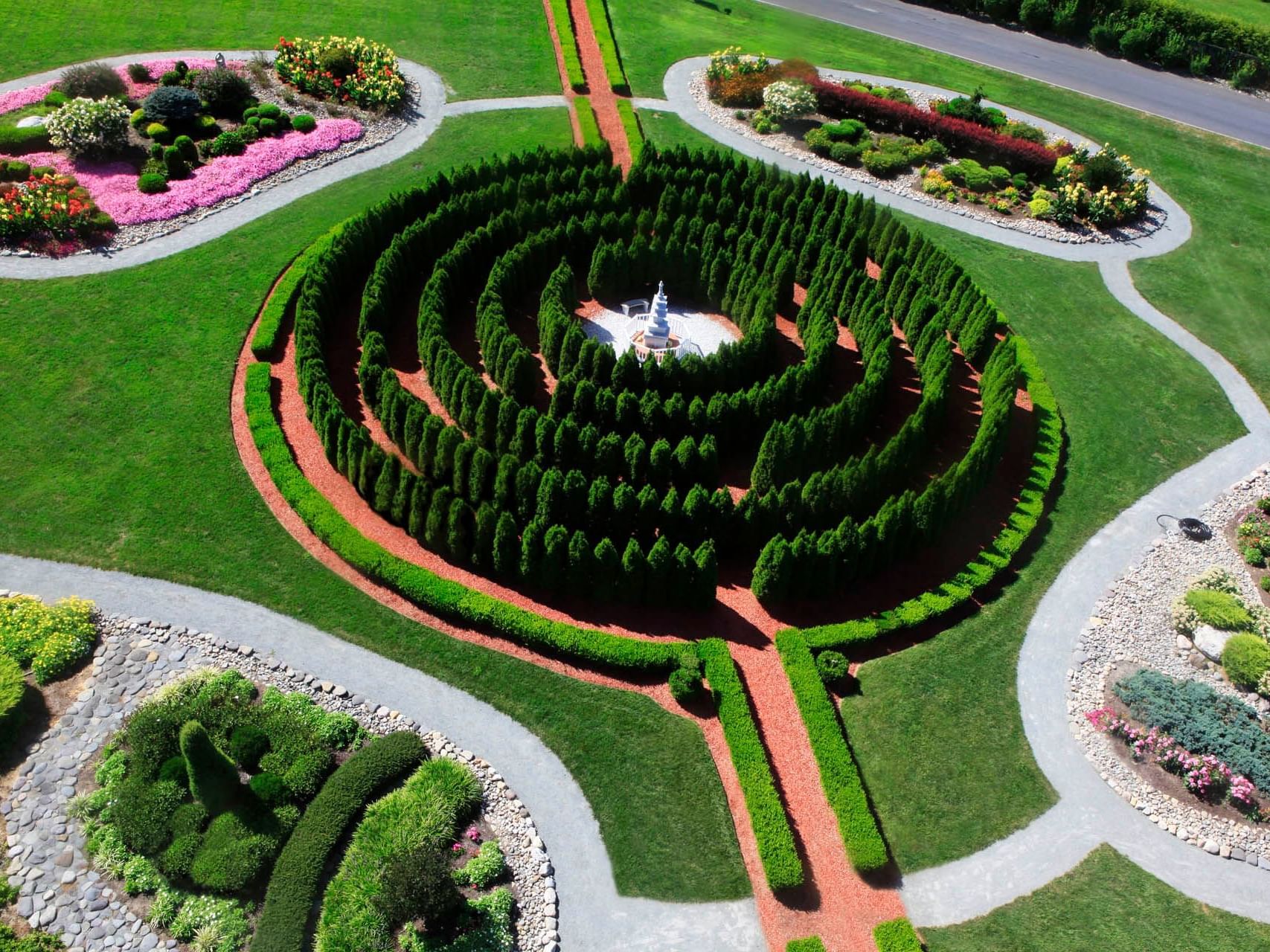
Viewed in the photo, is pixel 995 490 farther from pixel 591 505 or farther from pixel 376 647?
pixel 376 647

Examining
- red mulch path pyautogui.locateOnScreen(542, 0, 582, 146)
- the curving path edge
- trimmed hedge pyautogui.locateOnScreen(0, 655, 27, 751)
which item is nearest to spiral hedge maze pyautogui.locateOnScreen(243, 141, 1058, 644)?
the curving path edge

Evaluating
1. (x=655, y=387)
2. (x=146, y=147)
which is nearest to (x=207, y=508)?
(x=655, y=387)

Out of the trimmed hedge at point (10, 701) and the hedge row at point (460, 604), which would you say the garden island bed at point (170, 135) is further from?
the trimmed hedge at point (10, 701)

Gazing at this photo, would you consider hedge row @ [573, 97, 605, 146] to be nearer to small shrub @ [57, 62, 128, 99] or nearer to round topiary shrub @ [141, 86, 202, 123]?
round topiary shrub @ [141, 86, 202, 123]

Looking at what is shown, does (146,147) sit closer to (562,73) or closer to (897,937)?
(562,73)

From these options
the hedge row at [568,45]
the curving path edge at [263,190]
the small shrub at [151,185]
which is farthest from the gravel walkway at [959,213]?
the small shrub at [151,185]

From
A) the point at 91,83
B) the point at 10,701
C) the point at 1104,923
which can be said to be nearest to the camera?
the point at 1104,923

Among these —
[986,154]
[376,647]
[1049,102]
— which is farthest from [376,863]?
[1049,102]
